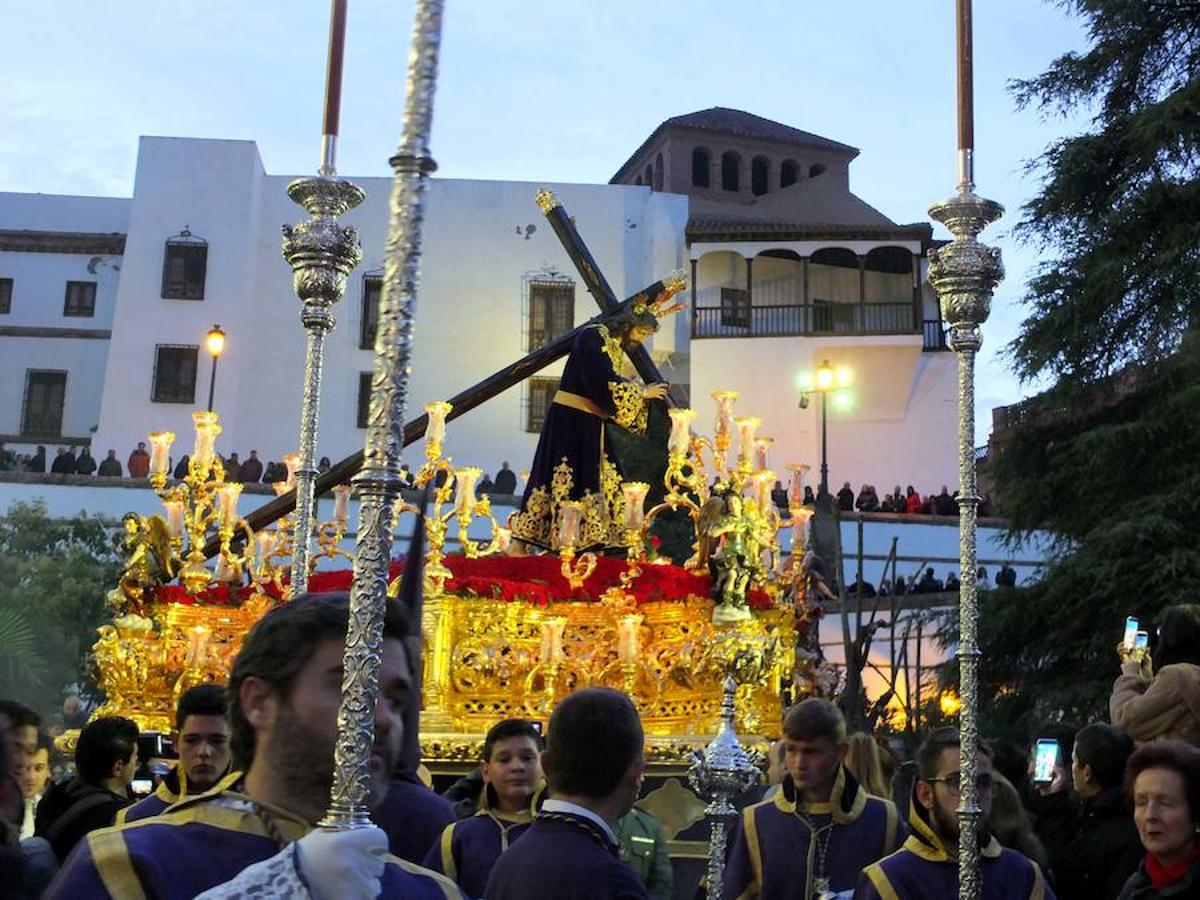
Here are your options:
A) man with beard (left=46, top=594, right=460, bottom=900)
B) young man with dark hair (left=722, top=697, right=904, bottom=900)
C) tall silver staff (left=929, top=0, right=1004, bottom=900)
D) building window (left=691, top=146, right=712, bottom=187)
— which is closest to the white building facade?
building window (left=691, top=146, right=712, bottom=187)

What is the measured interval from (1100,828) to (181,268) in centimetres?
3653

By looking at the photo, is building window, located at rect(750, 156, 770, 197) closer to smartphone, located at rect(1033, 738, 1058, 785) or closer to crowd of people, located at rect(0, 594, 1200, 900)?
crowd of people, located at rect(0, 594, 1200, 900)

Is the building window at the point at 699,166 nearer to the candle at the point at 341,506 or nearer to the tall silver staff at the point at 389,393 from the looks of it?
the candle at the point at 341,506

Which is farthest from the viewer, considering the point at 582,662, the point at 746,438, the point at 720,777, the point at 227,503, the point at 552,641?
the point at 227,503

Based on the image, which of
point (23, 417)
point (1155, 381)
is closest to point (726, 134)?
point (23, 417)

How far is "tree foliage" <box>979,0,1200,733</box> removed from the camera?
17906 millimetres

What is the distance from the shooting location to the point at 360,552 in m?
2.14

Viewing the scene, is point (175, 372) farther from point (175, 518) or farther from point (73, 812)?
point (73, 812)

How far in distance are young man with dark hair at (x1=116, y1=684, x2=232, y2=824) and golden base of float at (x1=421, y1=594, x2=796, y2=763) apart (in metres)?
4.45

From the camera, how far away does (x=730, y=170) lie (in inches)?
1887

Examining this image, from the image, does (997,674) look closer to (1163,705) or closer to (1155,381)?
(1155,381)

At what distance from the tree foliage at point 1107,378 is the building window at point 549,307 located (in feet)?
62.4

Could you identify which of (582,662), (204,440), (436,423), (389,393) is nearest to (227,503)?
(204,440)

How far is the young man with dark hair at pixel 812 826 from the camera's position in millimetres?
5176
